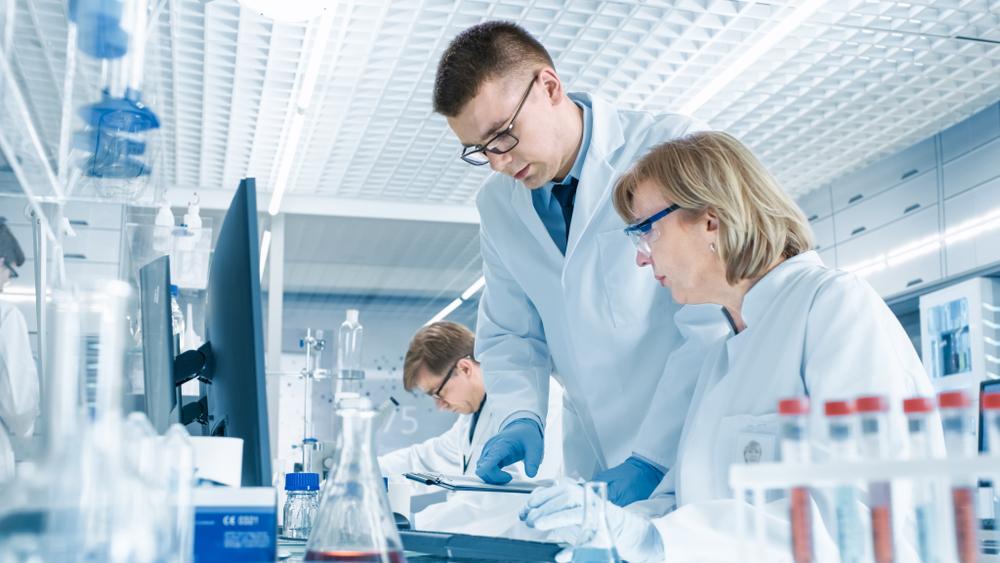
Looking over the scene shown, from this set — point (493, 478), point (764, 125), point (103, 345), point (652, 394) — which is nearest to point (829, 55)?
point (764, 125)

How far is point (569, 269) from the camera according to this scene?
197 centimetres

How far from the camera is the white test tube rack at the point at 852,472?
0.66 metres

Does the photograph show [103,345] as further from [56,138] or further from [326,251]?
[326,251]

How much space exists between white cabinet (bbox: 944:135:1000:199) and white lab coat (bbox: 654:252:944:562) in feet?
11.3

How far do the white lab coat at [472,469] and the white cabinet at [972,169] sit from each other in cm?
247

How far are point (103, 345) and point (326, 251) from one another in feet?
17.4

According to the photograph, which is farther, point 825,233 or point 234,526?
point 825,233

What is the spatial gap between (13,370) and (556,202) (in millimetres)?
1106

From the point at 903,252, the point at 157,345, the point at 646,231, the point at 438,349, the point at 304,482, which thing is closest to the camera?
the point at 157,345

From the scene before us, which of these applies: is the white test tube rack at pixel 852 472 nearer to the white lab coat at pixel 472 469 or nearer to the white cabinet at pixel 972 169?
the white lab coat at pixel 472 469

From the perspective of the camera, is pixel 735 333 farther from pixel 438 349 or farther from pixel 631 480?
pixel 438 349

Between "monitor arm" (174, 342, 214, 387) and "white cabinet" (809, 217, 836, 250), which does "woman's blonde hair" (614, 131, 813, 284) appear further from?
"white cabinet" (809, 217, 836, 250)

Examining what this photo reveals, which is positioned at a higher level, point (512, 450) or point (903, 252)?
point (903, 252)

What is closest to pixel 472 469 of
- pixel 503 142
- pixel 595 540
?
pixel 503 142
